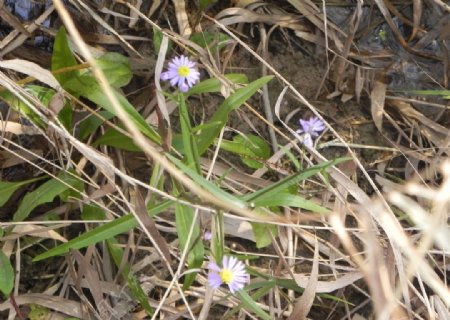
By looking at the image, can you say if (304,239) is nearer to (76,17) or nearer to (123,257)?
(123,257)

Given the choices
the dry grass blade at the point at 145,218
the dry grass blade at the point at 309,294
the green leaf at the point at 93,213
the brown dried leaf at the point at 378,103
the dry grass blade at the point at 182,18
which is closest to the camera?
the dry grass blade at the point at 145,218

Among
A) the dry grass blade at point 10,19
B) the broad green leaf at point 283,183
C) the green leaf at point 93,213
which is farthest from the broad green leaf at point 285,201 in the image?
the dry grass blade at point 10,19

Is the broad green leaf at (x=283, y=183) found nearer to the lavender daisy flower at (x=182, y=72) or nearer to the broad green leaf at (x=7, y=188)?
the lavender daisy flower at (x=182, y=72)

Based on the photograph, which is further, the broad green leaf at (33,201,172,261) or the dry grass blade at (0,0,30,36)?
the dry grass blade at (0,0,30,36)

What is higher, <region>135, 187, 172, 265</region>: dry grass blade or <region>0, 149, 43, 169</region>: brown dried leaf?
<region>135, 187, 172, 265</region>: dry grass blade

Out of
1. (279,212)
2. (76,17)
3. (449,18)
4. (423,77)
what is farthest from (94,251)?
(449,18)

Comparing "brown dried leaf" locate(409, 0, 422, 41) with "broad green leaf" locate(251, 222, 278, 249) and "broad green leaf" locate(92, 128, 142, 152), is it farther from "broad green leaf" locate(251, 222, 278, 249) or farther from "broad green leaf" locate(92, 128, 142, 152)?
"broad green leaf" locate(92, 128, 142, 152)

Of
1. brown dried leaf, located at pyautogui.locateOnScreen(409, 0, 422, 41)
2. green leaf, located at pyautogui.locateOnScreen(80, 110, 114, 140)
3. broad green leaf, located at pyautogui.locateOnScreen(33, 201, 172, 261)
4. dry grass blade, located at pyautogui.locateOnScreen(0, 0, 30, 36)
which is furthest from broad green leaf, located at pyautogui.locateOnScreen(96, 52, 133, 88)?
brown dried leaf, located at pyautogui.locateOnScreen(409, 0, 422, 41)
